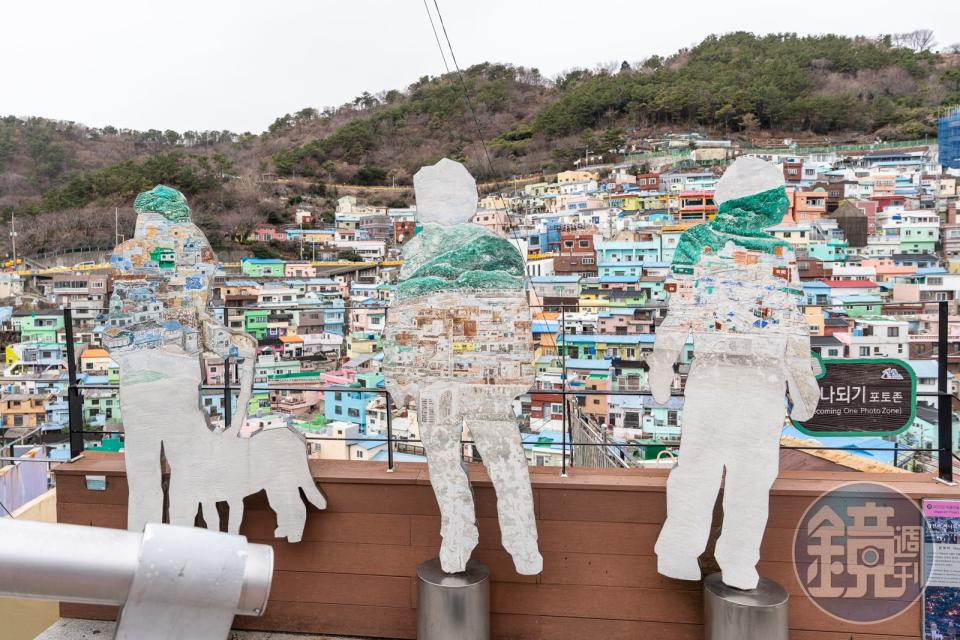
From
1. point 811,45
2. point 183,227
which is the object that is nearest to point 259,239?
point 183,227

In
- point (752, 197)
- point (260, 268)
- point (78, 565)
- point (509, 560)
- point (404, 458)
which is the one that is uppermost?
point (260, 268)

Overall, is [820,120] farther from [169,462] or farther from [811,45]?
[169,462]

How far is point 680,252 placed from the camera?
9.29 feet

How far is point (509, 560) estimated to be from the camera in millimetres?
3002

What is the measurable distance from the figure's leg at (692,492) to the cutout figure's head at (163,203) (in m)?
2.18

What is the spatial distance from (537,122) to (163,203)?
5658 centimetres

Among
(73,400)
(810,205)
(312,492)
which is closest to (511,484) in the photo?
(312,492)

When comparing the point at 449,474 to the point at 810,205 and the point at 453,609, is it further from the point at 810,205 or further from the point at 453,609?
the point at 810,205

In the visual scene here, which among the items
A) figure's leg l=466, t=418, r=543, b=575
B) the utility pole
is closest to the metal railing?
figure's leg l=466, t=418, r=543, b=575

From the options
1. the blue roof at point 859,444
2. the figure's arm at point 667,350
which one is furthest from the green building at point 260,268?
the figure's arm at point 667,350

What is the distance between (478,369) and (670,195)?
43.0 meters

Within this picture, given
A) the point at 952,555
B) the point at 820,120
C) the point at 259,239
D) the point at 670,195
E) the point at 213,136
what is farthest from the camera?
the point at 213,136

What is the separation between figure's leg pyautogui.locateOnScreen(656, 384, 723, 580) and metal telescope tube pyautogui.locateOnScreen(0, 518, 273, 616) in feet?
7.98

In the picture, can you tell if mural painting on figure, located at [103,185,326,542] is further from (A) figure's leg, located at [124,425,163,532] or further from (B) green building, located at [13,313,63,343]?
(B) green building, located at [13,313,63,343]
